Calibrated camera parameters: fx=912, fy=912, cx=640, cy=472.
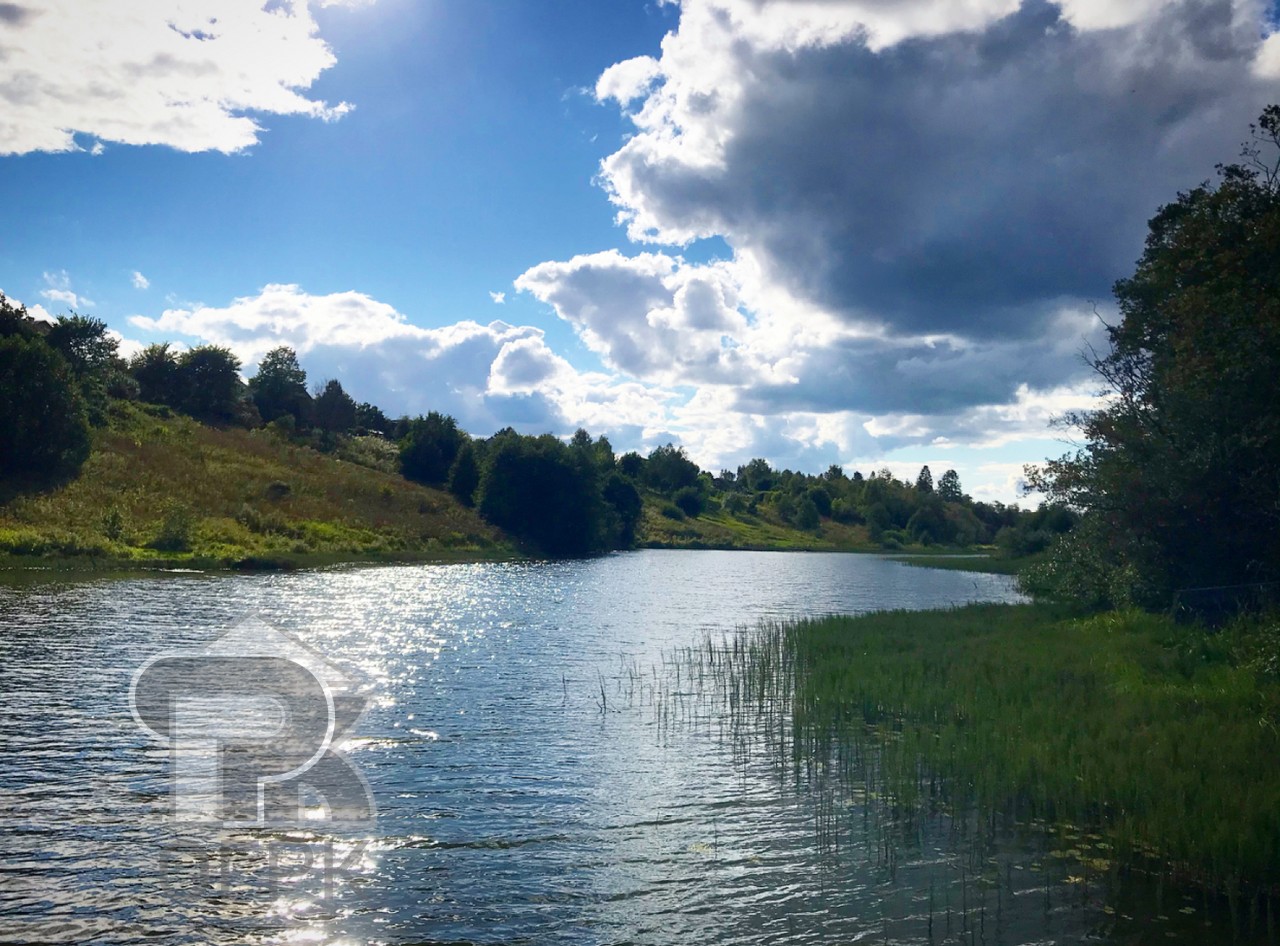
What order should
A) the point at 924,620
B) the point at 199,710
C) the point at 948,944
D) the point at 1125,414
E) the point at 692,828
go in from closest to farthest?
the point at 948,944 → the point at 692,828 → the point at 199,710 → the point at 1125,414 → the point at 924,620

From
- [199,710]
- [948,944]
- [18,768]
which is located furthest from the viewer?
[199,710]

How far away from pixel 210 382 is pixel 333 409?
97.0 ft

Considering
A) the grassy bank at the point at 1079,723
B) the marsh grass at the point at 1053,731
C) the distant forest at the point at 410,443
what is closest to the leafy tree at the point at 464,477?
the distant forest at the point at 410,443

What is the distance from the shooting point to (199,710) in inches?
941

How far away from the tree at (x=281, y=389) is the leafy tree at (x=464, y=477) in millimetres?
36170

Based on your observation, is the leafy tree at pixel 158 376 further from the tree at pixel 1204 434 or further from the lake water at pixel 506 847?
the tree at pixel 1204 434

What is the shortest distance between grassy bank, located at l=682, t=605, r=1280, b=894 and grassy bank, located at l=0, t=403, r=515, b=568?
52955 mm

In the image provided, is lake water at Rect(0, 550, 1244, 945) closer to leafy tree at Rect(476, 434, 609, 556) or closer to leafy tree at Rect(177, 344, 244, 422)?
leafy tree at Rect(476, 434, 609, 556)

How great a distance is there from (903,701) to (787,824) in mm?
9103

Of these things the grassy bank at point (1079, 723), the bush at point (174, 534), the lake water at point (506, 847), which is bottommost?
the lake water at point (506, 847)

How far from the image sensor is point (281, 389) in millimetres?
160625

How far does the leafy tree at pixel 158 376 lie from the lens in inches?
5379

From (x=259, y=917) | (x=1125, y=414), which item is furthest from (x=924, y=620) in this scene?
(x=259, y=917)

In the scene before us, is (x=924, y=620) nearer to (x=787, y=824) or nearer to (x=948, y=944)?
(x=787, y=824)
